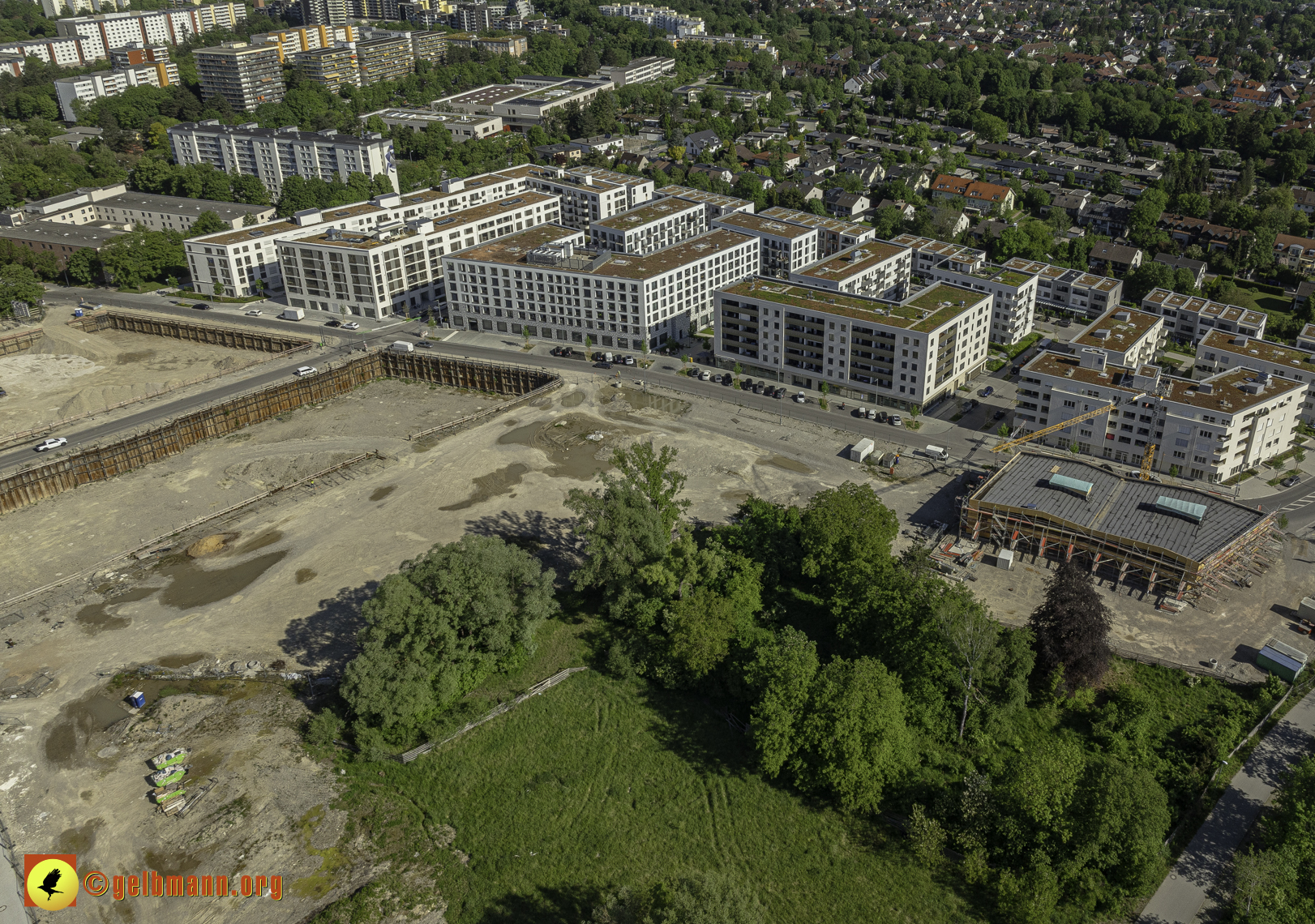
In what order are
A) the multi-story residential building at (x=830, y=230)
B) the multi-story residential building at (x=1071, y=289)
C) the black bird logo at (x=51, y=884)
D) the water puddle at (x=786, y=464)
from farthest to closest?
the multi-story residential building at (x=830, y=230) < the multi-story residential building at (x=1071, y=289) < the water puddle at (x=786, y=464) < the black bird logo at (x=51, y=884)

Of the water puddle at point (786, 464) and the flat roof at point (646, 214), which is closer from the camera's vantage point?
the water puddle at point (786, 464)

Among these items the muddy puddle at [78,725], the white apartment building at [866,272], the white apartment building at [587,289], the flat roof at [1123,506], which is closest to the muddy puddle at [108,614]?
the muddy puddle at [78,725]

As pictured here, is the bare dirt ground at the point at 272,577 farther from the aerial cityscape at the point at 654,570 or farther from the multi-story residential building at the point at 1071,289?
the multi-story residential building at the point at 1071,289

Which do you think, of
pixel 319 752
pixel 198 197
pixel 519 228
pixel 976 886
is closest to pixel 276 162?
pixel 198 197

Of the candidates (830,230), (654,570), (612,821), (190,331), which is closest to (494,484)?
(654,570)

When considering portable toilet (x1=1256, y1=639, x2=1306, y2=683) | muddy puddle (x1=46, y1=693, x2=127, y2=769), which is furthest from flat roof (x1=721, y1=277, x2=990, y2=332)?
muddy puddle (x1=46, y1=693, x2=127, y2=769)
